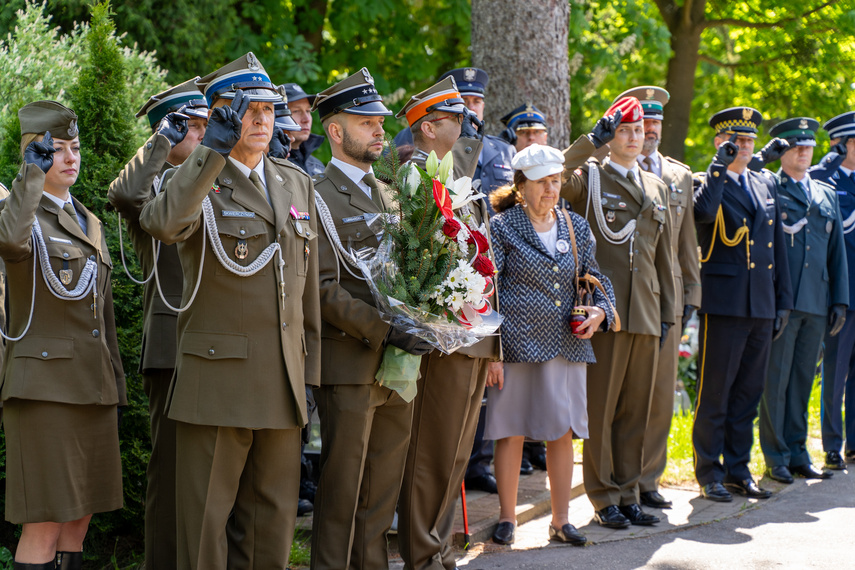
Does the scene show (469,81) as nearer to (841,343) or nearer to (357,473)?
(357,473)

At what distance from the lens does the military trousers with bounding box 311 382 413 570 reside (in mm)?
4141

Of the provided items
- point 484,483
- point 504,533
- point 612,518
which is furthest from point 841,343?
point 504,533

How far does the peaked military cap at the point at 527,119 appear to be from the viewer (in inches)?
278

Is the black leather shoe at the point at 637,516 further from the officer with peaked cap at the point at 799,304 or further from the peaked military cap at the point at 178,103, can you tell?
the peaked military cap at the point at 178,103

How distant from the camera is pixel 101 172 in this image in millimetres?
5113

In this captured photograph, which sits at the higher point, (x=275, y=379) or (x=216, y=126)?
(x=216, y=126)

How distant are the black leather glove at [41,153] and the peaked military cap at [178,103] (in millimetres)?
593

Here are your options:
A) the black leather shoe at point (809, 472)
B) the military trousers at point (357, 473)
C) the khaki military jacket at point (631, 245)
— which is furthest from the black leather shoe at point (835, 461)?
the military trousers at point (357, 473)

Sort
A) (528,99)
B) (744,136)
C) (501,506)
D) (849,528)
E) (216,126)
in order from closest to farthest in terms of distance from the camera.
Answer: (216,126)
(501,506)
(849,528)
(744,136)
(528,99)

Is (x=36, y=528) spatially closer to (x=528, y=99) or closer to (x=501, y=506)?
(x=501, y=506)

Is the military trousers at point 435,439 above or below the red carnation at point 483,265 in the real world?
below

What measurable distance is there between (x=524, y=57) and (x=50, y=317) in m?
4.99

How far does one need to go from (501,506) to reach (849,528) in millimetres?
2274

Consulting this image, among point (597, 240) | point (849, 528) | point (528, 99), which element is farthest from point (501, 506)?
point (528, 99)
